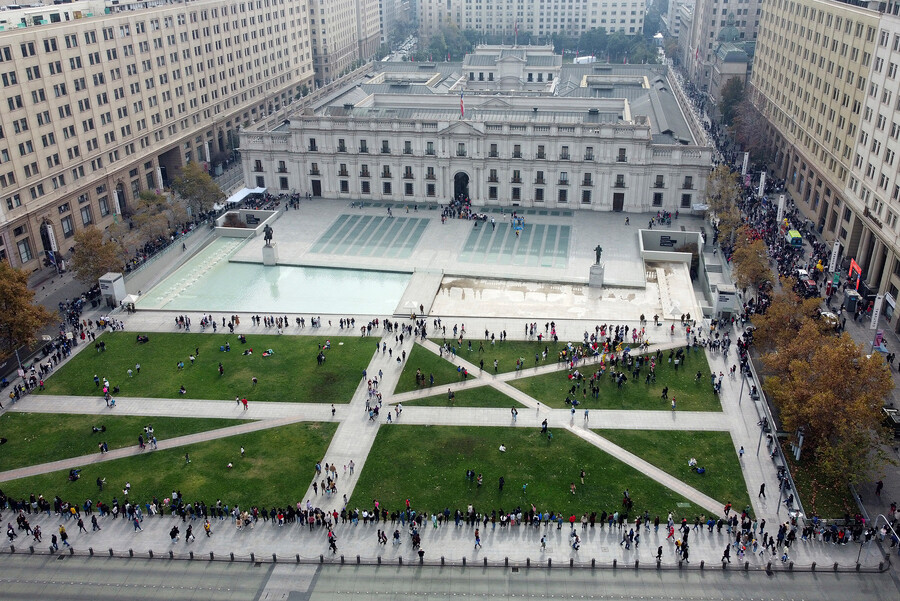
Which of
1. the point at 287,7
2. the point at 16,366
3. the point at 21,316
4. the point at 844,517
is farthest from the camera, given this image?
the point at 287,7

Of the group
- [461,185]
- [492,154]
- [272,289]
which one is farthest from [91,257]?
[492,154]

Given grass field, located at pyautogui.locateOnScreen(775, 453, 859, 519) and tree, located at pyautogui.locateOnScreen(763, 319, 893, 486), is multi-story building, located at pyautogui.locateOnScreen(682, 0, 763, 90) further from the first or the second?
grass field, located at pyautogui.locateOnScreen(775, 453, 859, 519)

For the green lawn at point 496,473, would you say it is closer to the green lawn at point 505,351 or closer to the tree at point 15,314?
the green lawn at point 505,351

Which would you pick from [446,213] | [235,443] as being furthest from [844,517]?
[446,213]

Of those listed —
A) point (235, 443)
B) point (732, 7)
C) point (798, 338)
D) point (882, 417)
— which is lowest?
point (235, 443)

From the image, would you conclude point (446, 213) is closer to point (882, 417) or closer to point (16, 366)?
point (16, 366)
